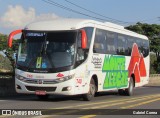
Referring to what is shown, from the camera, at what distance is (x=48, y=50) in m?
18.0

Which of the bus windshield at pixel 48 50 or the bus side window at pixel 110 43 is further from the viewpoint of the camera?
the bus side window at pixel 110 43

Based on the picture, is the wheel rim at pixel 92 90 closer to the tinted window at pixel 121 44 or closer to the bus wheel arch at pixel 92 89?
the bus wheel arch at pixel 92 89

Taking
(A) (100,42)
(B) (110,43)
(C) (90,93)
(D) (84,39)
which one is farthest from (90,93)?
(B) (110,43)

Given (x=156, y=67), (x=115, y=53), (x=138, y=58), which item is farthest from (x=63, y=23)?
(x=156, y=67)

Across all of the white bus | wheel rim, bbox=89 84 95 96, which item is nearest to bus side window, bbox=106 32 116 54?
the white bus

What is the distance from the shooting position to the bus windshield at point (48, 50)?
1786 cm

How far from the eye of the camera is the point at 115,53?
2264 cm

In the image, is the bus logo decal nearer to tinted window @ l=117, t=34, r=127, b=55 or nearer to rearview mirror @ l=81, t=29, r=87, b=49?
tinted window @ l=117, t=34, r=127, b=55

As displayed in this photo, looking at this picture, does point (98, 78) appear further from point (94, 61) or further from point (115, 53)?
point (115, 53)

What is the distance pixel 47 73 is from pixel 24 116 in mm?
5124

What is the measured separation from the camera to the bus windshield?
1786 centimetres

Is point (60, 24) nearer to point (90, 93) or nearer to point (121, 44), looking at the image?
point (90, 93)

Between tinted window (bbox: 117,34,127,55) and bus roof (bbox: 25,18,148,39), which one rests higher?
bus roof (bbox: 25,18,148,39)

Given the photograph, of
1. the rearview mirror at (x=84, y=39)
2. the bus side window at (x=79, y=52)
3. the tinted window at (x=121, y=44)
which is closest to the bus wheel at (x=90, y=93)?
the bus side window at (x=79, y=52)
